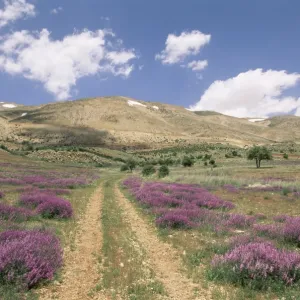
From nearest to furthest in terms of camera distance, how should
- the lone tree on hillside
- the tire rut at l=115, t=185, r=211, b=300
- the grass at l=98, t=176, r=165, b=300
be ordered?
the grass at l=98, t=176, r=165, b=300, the tire rut at l=115, t=185, r=211, b=300, the lone tree on hillside

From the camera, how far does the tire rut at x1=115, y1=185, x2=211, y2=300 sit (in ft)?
24.2

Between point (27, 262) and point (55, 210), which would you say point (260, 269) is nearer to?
point (27, 262)

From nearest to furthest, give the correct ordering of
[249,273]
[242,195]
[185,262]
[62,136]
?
[249,273], [185,262], [242,195], [62,136]

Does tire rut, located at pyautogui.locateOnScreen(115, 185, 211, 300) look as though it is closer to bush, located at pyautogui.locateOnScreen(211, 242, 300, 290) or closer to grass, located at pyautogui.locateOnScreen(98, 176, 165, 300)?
grass, located at pyautogui.locateOnScreen(98, 176, 165, 300)

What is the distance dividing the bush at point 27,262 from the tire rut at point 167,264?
2792 millimetres

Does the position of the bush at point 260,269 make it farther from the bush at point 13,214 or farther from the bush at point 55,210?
the bush at point 55,210

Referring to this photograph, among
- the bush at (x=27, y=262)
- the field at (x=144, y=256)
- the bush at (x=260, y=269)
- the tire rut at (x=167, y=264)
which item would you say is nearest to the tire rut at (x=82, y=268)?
the field at (x=144, y=256)

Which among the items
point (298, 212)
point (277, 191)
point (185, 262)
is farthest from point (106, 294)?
point (277, 191)

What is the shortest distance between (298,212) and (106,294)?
15.5 m

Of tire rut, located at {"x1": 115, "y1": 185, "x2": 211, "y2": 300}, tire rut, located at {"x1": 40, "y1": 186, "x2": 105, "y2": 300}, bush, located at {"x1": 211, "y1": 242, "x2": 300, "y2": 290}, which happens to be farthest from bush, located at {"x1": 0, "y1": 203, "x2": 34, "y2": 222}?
bush, located at {"x1": 211, "y1": 242, "x2": 300, "y2": 290}

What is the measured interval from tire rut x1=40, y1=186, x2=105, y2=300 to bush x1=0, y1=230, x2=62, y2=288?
16.9 inches

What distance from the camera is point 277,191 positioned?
29.9 meters

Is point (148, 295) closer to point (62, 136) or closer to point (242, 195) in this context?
point (242, 195)

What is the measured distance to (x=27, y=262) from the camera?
7.11 meters
